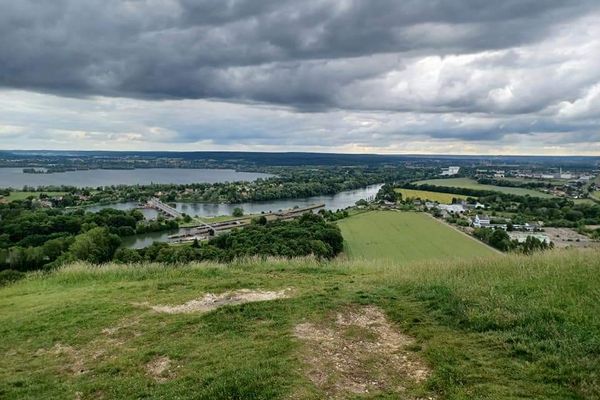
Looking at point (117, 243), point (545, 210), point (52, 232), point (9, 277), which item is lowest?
point (52, 232)

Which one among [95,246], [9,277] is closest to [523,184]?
[95,246]

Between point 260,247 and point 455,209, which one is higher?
point 260,247

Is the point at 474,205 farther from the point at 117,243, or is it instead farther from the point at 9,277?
the point at 9,277

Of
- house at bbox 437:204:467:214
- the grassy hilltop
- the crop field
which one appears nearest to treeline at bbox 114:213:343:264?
the grassy hilltop

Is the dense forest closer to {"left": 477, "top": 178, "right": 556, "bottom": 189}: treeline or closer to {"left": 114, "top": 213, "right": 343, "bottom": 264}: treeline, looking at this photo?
{"left": 114, "top": 213, "right": 343, "bottom": 264}: treeline

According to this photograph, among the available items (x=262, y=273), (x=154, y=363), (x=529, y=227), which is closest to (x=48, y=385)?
(x=154, y=363)

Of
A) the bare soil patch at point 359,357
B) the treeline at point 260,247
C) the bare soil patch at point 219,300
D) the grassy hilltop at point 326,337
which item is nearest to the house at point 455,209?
the treeline at point 260,247
